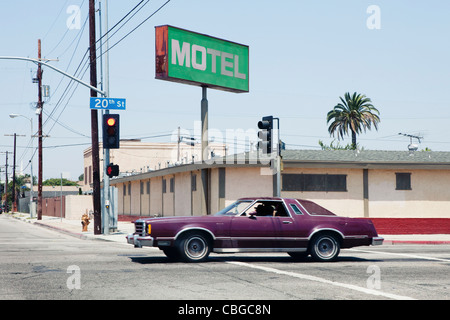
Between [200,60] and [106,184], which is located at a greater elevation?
[200,60]

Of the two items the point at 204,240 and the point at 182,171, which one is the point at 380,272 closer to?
the point at 204,240

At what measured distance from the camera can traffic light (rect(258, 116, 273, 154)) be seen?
2109cm

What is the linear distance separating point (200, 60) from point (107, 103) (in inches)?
279

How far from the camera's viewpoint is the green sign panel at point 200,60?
29594mm

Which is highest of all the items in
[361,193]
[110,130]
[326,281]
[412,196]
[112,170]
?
[110,130]

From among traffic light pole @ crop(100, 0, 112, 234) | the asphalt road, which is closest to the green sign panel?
traffic light pole @ crop(100, 0, 112, 234)

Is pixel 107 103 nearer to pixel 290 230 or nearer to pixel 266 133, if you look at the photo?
pixel 266 133

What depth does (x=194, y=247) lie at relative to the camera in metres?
15.2

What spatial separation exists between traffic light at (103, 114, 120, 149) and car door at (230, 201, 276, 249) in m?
10.2

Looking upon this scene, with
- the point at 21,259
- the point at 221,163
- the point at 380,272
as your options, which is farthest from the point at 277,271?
the point at 221,163

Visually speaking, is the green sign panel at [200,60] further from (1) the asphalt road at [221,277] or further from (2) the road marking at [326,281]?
(2) the road marking at [326,281]

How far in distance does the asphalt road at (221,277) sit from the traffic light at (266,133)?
472 cm

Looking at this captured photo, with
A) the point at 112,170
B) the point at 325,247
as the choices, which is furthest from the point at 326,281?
the point at 112,170

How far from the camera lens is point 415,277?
1284cm
